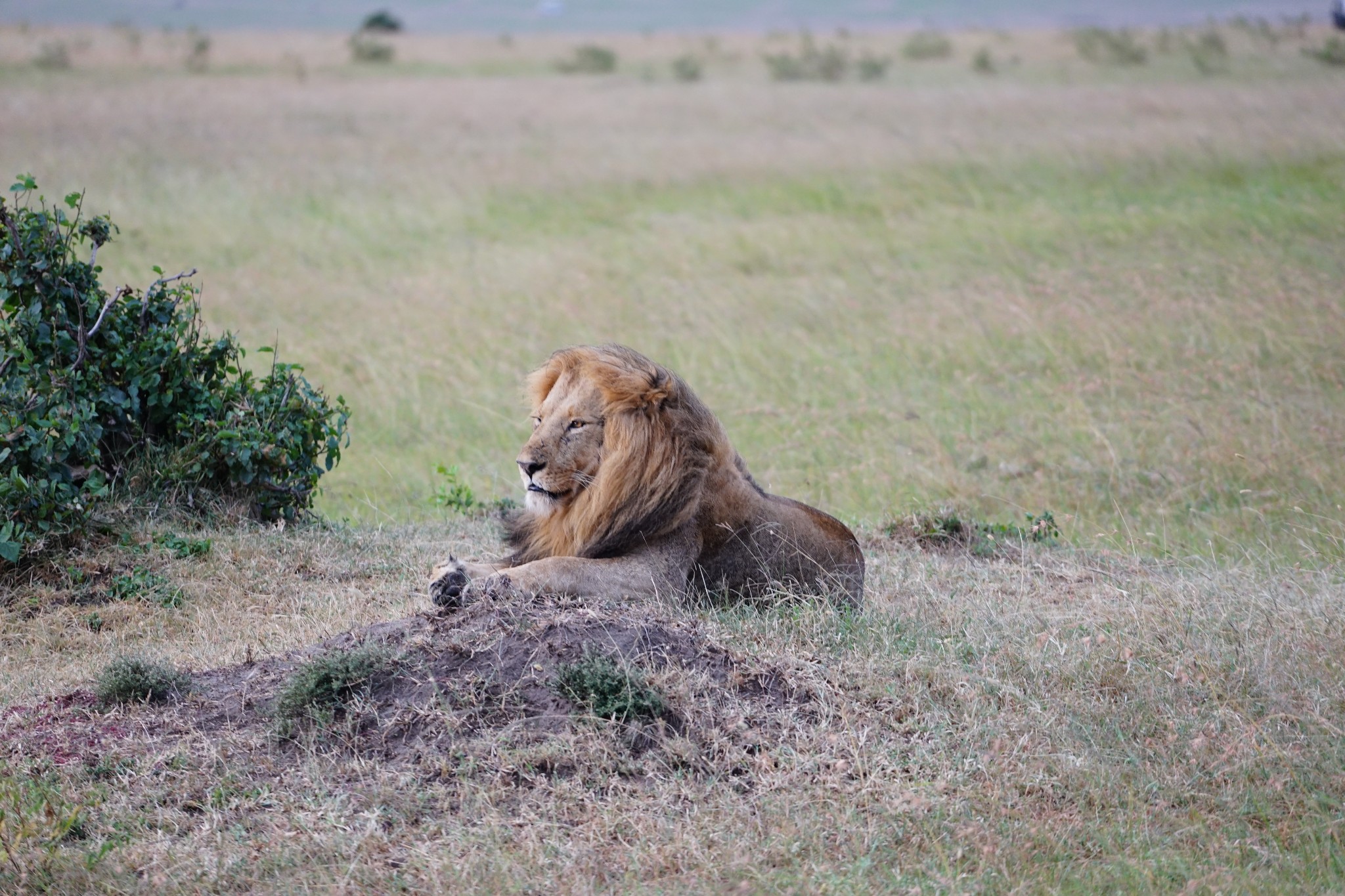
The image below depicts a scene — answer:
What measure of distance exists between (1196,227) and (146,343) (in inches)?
517

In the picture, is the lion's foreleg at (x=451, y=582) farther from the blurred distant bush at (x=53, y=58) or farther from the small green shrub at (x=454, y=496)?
the blurred distant bush at (x=53, y=58)

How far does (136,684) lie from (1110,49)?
38.9 metres

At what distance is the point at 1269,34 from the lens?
41.9 meters

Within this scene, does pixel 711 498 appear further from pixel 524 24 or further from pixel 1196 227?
pixel 524 24

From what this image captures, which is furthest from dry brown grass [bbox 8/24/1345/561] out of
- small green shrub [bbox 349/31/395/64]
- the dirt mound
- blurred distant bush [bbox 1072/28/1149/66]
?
small green shrub [bbox 349/31/395/64]

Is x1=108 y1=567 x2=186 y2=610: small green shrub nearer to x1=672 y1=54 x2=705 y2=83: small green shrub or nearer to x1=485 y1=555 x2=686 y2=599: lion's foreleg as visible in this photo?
x1=485 y1=555 x2=686 y2=599: lion's foreleg

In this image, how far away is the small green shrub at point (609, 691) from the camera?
430cm

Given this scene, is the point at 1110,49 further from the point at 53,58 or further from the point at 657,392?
the point at 657,392

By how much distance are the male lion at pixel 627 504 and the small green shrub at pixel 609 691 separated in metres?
0.60

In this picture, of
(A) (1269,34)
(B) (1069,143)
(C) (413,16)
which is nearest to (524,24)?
(C) (413,16)

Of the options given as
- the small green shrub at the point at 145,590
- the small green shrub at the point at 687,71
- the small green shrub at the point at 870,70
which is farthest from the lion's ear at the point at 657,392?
the small green shrub at the point at 687,71

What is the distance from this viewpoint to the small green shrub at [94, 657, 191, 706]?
15.5 ft

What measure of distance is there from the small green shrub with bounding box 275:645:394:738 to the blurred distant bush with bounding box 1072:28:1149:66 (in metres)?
36.9

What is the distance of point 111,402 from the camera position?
23.5 ft
